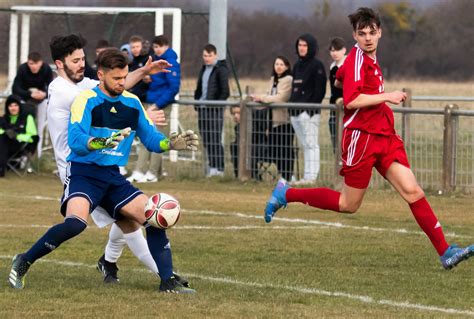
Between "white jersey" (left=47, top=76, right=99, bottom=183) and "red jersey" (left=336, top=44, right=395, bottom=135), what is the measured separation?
1.98 meters

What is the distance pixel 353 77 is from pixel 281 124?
26.3 feet

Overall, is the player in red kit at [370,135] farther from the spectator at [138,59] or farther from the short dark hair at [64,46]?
the spectator at [138,59]

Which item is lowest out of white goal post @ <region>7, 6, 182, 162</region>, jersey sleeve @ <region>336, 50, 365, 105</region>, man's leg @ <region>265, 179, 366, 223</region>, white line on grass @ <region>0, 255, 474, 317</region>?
white line on grass @ <region>0, 255, 474, 317</region>

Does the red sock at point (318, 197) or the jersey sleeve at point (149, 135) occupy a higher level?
the jersey sleeve at point (149, 135)

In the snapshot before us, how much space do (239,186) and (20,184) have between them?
9.95 ft

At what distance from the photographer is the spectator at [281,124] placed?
56.8 ft

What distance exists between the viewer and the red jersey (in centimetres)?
945

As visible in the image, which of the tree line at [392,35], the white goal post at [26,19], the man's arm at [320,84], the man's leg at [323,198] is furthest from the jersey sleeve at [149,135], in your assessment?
the tree line at [392,35]

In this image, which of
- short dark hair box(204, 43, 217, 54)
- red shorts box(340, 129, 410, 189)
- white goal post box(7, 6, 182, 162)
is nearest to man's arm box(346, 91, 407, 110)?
red shorts box(340, 129, 410, 189)

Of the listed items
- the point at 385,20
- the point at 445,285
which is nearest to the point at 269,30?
the point at 385,20

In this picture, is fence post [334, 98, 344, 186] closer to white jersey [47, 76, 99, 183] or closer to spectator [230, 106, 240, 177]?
spectator [230, 106, 240, 177]

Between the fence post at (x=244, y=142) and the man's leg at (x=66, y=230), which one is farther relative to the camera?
the fence post at (x=244, y=142)

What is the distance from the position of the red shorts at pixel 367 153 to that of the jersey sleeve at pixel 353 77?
12.1 inches

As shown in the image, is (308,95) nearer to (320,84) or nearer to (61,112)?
(320,84)
